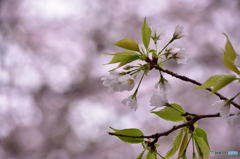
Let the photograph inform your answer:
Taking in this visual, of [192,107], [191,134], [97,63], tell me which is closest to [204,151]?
[191,134]

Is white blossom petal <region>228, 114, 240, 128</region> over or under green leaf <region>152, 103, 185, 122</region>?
under

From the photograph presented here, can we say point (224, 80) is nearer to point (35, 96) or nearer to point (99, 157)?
point (99, 157)

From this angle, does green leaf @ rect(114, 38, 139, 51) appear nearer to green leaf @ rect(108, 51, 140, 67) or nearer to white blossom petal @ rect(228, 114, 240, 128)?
green leaf @ rect(108, 51, 140, 67)

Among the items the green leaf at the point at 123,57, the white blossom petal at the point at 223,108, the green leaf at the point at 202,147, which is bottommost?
the green leaf at the point at 202,147

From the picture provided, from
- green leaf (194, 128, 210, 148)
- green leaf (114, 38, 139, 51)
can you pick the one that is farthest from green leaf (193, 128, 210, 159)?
green leaf (114, 38, 139, 51)

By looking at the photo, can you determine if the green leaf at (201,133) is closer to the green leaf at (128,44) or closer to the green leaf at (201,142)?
the green leaf at (201,142)

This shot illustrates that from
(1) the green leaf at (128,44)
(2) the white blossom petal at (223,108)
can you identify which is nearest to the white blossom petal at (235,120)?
(2) the white blossom petal at (223,108)

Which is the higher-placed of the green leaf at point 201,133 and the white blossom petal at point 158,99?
the white blossom petal at point 158,99
